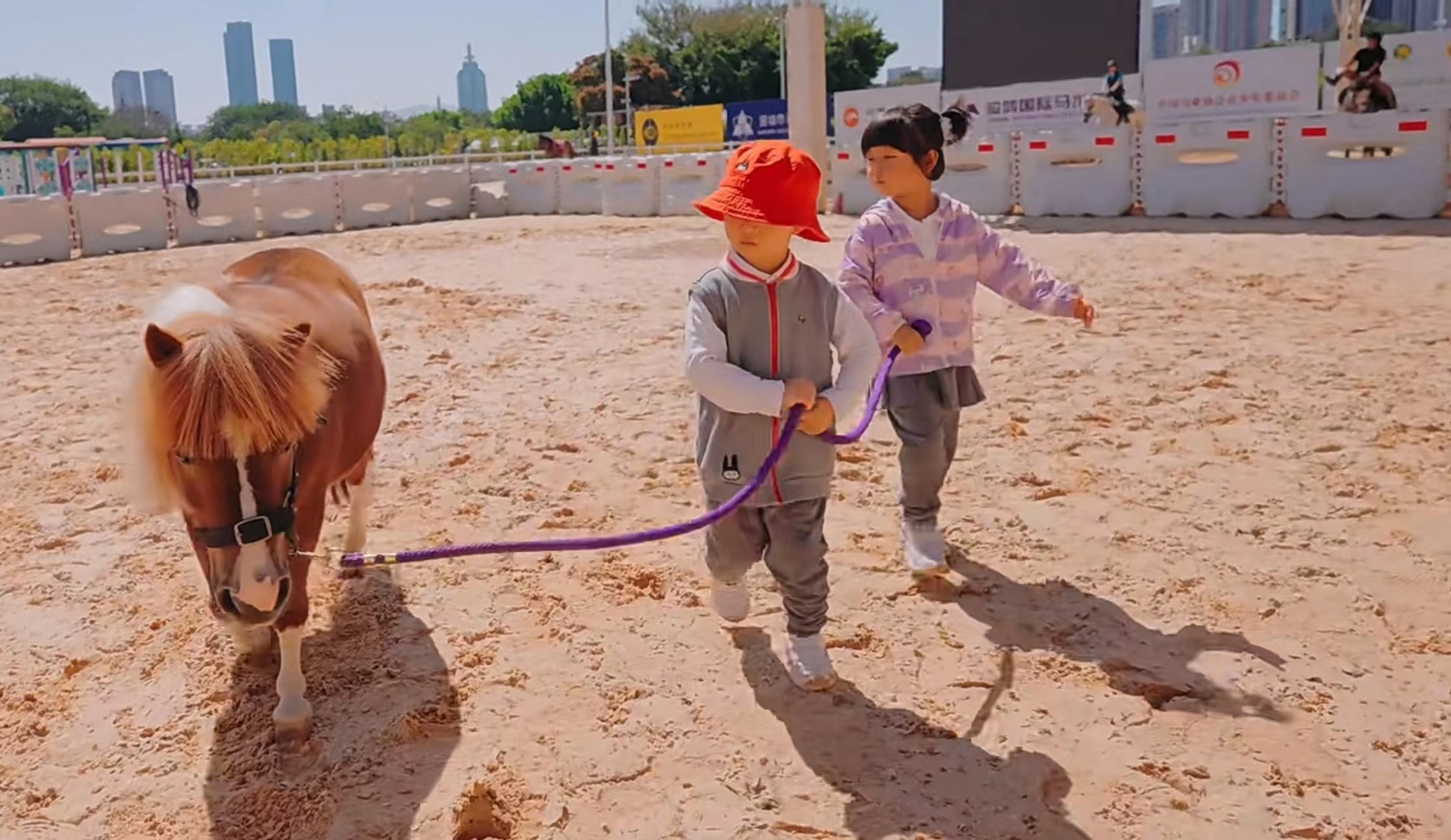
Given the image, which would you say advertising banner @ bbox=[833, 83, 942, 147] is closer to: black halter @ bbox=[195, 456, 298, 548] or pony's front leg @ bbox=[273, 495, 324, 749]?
pony's front leg @ bbox=[273, 495, 324, 749]

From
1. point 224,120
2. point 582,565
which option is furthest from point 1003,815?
point 224,120

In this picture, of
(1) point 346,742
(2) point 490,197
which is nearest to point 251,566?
(1) point 346,742

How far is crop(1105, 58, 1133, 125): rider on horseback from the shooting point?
17.8 m

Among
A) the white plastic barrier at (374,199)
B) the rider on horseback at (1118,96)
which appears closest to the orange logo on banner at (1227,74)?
the rider on horseback at (1118,96)

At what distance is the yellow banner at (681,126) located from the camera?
3403cm

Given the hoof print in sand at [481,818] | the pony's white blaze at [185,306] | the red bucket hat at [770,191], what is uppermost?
the red bucket hat at [770,191]

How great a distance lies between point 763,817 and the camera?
8.93 feet

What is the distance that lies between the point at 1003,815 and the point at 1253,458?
9.92ft

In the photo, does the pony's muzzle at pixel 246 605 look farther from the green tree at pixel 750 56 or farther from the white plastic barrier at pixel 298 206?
the green tree at pixel 750 56

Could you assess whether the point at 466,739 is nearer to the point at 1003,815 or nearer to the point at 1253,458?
the point at 1003,815

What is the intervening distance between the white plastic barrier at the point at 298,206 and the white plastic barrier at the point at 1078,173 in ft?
35.0

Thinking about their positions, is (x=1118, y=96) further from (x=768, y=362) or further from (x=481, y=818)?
(x=481, y=818)

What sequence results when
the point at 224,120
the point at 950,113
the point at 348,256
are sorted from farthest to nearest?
the point at 224,120 < the point at 348,256 < the point at 950,113

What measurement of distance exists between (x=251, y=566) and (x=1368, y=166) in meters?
12.8
